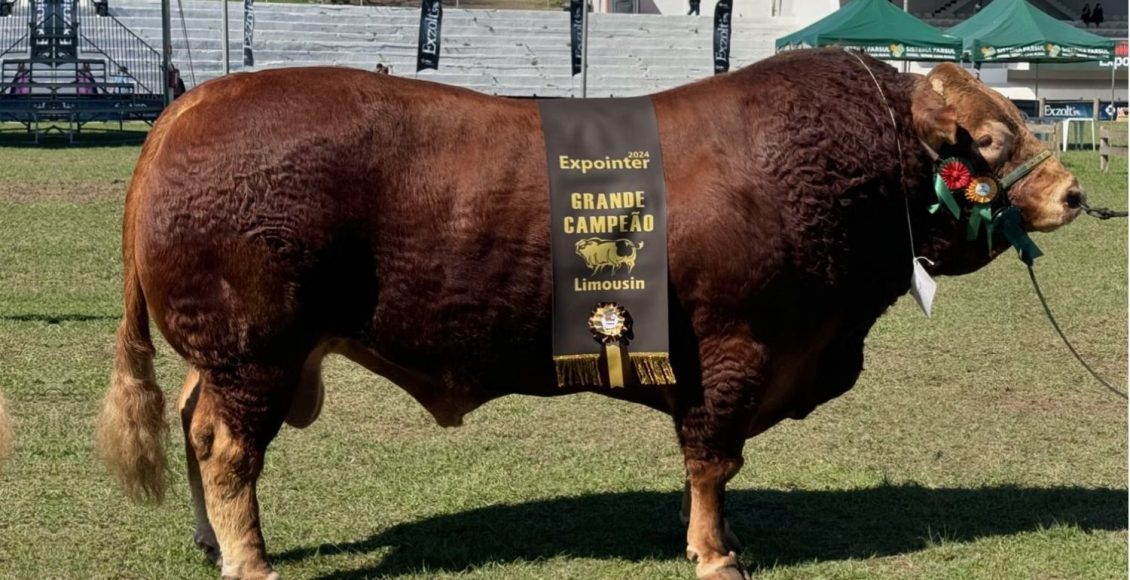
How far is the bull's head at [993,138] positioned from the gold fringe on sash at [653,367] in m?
1.35

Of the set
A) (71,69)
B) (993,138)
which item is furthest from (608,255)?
(71,69)

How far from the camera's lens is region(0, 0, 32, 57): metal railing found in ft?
106

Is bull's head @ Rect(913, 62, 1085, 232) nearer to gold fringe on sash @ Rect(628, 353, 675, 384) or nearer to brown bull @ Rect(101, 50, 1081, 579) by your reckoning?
brown bull @ Rect(101, 50, 1081, 579)

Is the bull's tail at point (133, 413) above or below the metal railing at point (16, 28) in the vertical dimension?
below

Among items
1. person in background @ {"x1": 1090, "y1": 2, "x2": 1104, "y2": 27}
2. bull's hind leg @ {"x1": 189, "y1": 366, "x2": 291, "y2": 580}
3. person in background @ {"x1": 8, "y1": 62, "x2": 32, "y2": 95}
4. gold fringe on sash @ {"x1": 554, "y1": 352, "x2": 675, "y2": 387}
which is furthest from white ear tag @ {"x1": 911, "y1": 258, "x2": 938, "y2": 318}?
person in background @ {"x1": 1090, "y1": 2, "x2": 1104, "y2": 27}

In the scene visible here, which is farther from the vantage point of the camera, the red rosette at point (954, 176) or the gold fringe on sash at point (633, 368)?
the red rosette at point (954, 176)

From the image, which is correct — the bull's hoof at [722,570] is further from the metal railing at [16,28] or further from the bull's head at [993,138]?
the metal railing at [16,28]

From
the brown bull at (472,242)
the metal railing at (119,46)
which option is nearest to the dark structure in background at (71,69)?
the metal railing at (119,46)

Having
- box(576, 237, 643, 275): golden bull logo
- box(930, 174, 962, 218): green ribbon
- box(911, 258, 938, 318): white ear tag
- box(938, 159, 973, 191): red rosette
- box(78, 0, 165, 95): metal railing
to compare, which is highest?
box(78, 0, 165, 95): metal railing

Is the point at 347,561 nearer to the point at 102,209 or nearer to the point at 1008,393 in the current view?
the point at 1008,393

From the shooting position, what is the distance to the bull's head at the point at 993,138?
548cm

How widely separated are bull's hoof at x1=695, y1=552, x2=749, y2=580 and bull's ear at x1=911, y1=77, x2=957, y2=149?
1768 mm

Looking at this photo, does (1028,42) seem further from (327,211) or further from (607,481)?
(327,211)

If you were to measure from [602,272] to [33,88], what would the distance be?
90.1 ft
